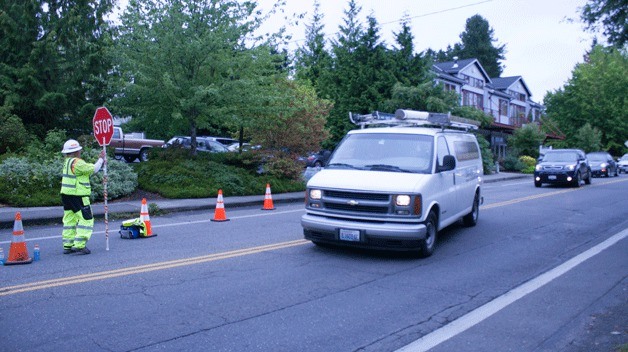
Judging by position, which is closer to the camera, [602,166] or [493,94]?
[602,166]

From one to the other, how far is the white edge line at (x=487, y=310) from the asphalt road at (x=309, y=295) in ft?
0.07

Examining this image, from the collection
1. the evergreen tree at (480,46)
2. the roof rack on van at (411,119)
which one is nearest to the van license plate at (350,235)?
the roof rack on van at (411,119)

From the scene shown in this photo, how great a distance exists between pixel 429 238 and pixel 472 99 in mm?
46340

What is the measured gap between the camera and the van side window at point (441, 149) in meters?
9.06

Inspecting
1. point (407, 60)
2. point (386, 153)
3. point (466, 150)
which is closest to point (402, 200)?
point (386, 153)

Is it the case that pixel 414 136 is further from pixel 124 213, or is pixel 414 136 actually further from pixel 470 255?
pixel 124 213

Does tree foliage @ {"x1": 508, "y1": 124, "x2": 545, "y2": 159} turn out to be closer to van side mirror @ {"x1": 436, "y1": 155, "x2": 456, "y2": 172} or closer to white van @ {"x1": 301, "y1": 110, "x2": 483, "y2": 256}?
white van @ {"x1": 301, "y1": 110, "x2": 483, "y2": 256}

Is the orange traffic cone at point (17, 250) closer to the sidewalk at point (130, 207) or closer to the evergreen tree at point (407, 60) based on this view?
the sidewalk at point (130, 207)

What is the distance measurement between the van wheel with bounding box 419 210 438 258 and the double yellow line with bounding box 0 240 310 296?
2216 mm

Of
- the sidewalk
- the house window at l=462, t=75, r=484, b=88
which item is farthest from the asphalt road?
the house window at l=462, t=75, r=484, b=88

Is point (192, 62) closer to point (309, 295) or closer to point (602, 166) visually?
point (309, 295)

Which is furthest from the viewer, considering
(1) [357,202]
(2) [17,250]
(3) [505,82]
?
(3) [505,82]

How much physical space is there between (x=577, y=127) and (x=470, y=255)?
189 feet

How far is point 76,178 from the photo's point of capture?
827cm
